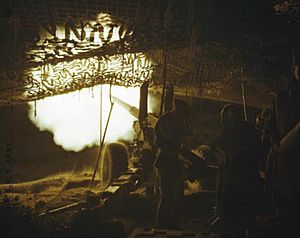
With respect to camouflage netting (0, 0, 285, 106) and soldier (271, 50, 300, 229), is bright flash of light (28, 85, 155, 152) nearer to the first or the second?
camouflage netting (0, 0, 285, 106)

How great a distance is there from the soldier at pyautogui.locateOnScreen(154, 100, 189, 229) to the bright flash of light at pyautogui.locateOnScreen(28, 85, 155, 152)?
21.0 feet

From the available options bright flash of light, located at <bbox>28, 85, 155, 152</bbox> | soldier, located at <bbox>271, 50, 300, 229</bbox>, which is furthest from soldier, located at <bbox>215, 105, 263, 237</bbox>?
bright flash of light, located at <bbox>28, 85, 155, 152</bbox>

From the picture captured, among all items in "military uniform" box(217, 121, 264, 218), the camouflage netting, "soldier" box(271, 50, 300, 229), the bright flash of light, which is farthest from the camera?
the bright flash of light

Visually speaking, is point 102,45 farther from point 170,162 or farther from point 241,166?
point 241,166

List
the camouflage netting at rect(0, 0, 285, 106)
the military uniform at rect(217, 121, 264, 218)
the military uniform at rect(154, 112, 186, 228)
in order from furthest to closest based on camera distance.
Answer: the military uniform at rect(154, 112, 186, 228), the military uniform at rect(217, 121, 264, 218), the camouflage netting at rect(0, 0, 285, 106)

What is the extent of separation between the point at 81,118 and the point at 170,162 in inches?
356

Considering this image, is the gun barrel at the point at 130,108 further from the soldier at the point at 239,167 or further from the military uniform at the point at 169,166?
the soldier at the point at 239,167

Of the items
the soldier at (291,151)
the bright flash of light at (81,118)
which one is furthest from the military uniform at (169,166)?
the bright flash of light at (81,118)

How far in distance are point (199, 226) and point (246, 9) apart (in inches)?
160

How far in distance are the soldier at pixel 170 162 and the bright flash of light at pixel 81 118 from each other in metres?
6.40

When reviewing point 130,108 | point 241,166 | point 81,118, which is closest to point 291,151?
point 241,166

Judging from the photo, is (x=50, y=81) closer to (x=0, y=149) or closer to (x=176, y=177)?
(x=176, y=177)

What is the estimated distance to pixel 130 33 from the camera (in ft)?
22.9

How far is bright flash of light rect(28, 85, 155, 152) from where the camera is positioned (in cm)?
1524
